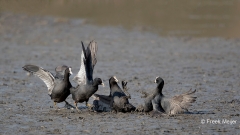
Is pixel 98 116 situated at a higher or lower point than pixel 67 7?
lower

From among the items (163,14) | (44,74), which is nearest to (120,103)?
(44,74)

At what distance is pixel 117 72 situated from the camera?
1428 cm

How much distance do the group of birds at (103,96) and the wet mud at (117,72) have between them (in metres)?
0.22

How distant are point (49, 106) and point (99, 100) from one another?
1095 millimetres

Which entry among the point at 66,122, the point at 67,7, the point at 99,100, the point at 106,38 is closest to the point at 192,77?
the point at 99,100

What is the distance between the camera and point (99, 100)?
9922 mm

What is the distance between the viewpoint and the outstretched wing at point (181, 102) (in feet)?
30.4

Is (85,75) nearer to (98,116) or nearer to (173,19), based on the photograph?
(98,116)

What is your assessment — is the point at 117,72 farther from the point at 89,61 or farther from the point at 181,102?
the point at 181,102

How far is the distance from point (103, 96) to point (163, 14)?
16.5 metres

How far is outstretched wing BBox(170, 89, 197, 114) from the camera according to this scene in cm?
927

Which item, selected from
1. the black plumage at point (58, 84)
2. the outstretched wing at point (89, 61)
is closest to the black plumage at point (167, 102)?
the outstretched wing at point (89, 61)

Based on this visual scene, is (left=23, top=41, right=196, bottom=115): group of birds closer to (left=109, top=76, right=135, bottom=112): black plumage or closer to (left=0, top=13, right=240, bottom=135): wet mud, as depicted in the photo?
(left=109, top=76, right=135, bottom=112): black plumage

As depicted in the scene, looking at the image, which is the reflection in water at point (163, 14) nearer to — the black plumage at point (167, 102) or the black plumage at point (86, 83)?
the black plumage at point (86, 83)
